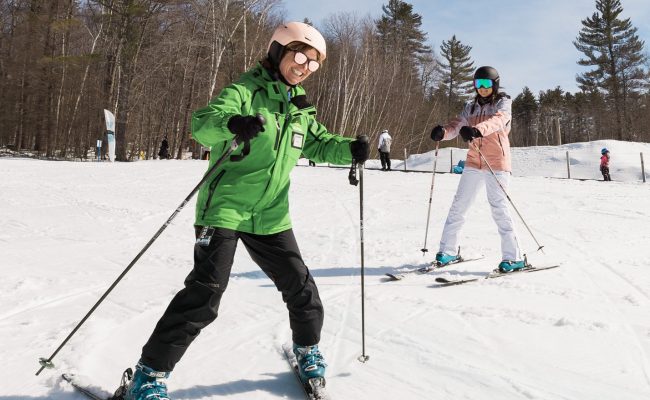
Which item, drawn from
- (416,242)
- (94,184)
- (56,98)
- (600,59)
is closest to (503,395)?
(416,242)

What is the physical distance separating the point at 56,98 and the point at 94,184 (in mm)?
19545

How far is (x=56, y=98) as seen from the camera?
1065 inches

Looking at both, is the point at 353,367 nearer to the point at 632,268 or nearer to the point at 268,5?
the point at 632,268

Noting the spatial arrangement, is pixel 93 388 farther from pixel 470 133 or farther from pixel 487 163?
pixel 487 163

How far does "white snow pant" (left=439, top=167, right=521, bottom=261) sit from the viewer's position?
452cm

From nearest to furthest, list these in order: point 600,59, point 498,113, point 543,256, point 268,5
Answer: point 498,113 < point 543,256 < point 268,5 < point 600,59

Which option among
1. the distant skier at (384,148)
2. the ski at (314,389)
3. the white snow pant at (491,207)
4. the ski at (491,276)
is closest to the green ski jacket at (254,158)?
the ski at (314,389)

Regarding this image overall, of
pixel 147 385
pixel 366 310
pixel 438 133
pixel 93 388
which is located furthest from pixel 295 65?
pixel 438 133

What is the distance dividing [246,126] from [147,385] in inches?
44.5

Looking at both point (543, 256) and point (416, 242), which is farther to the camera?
point (416, 242)

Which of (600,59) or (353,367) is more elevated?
(600,59)

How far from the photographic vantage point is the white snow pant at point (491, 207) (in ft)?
14.8

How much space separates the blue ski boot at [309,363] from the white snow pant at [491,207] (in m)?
2.82

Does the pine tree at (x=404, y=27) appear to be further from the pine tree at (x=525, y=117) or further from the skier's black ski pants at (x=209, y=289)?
the skier's black ski pants at (x=209, y=289)
